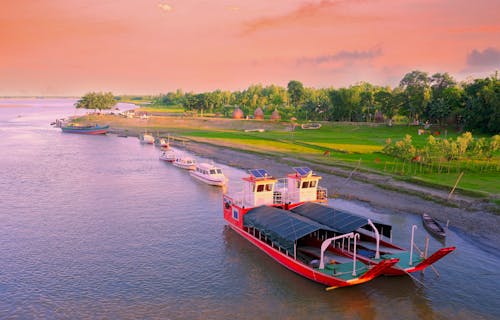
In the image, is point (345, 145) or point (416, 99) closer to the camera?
point (345, 145)

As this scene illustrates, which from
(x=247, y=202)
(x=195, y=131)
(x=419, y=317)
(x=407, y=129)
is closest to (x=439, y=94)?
(x=407, y=129)

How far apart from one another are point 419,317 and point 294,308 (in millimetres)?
8191

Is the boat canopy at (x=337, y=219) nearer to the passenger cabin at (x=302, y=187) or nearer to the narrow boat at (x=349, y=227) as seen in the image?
the narrow boat at (x=349, y=227)

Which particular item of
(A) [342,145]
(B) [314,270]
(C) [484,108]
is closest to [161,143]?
(A) [342,145]

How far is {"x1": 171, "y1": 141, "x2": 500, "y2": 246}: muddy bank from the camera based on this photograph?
43.0m

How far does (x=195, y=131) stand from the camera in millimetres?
144375

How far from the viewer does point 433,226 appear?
41750 millimetres

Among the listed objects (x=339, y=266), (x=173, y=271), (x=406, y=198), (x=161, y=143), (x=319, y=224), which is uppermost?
(x=319, y=224)

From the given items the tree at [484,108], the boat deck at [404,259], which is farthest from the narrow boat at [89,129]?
the boat deck at [404,259]

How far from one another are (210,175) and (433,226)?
34888 millimetres

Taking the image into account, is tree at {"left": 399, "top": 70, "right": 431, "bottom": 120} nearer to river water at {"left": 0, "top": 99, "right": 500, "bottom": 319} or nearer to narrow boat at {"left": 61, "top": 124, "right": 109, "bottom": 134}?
river water at {"left": 0, "top": 99, "right": 500, "bottom": 319}

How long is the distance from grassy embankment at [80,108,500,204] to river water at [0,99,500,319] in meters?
16.2

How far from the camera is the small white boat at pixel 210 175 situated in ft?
212

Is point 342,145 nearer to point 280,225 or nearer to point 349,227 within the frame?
point 349,227
